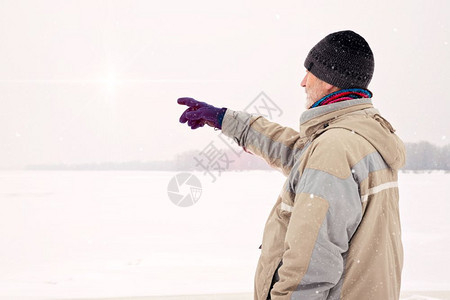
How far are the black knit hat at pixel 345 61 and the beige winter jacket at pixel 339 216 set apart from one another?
0.20ft

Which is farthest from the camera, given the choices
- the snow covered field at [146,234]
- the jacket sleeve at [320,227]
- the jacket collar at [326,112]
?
the snow covered field at [146,234]

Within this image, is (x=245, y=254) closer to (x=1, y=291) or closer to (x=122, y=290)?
(x=122, y=290)

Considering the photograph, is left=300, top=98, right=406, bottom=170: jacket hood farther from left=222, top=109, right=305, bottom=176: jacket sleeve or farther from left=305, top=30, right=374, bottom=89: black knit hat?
left=222, top=109, right=305, bottom=176: jacket sleeve

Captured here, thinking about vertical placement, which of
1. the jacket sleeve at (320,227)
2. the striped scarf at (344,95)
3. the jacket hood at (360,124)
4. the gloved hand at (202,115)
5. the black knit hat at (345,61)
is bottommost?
the jacket sleeve at (320,227)

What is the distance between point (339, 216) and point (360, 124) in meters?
0.21

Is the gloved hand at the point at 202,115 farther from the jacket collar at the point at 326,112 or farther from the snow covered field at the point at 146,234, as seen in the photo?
the snow covered field at the point at 146,234

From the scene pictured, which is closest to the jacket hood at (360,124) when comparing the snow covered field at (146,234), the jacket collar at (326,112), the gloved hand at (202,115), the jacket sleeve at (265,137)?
the jacket collar at (326,112)

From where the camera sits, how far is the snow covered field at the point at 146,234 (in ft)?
12.3

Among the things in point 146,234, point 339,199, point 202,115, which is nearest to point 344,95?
point 339,199

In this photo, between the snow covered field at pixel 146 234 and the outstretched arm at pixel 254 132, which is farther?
the snow covered field at pixel 146 234

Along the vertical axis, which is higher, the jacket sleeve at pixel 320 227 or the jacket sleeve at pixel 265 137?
the jacket sleeve at pixel 265 137

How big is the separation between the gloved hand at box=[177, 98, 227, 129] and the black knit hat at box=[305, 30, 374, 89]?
1.46ft

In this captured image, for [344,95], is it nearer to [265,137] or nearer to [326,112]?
[326,112]

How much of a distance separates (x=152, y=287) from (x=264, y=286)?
289cm
